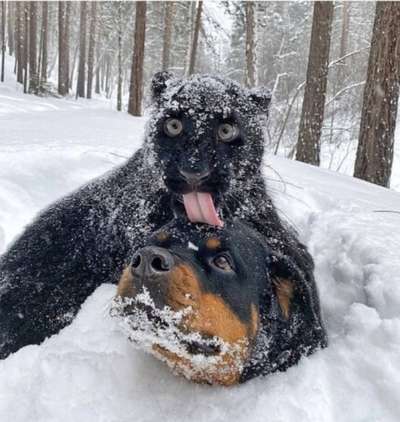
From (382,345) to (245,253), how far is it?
28.4 inches

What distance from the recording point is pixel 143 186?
A: 9.61ft

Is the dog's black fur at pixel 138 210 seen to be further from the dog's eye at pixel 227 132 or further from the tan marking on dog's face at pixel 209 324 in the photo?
the tan marking on dog's face at pixel 209 324

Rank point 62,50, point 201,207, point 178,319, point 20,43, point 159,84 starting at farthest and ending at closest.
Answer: point 20,43 → point 62,50 → point 159,84 → point 201,207 → point 178,319

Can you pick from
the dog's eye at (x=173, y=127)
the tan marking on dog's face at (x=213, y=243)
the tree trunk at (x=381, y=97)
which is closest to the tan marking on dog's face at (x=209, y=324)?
the tan marking on dog's face at (x=213, y=243)

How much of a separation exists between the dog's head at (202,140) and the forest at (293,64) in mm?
474

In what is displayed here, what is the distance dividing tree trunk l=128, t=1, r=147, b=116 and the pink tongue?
13366 millimetres

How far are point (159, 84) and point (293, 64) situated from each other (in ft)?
104

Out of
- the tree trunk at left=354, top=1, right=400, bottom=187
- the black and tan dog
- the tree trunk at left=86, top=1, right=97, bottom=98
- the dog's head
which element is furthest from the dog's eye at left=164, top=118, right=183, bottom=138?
the tree trunk at left=86, top=1, right=97, bottom=98

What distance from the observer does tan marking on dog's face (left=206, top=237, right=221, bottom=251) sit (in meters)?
2.13

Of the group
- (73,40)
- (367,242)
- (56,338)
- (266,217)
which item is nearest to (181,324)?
(56,338)

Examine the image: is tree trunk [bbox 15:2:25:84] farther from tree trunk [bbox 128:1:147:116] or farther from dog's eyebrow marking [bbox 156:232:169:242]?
dog's eyebrow marking [bbox 156:232:169:242]

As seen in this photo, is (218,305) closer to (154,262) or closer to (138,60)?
(154,262)

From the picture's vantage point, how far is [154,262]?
174 centimetres

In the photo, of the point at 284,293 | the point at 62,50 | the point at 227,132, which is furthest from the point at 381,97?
the point at 62,50
